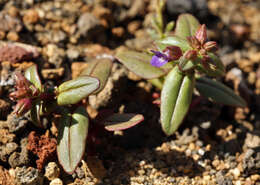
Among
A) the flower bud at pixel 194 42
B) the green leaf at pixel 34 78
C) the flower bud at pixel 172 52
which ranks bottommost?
the green leaf at pixel 34 78

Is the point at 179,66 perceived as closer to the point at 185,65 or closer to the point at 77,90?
the point at 185,65

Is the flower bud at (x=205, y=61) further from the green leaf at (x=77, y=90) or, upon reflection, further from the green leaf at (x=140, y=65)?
the green leaf at (x=77, y=90)

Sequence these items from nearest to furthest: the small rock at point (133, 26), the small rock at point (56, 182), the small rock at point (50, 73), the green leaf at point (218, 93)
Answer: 1. the small rock at point (56, 182)
2. the green leaf at point (218, 93)
3. the small rock at point (50, 73)
4. the small rock at point (133, 26)

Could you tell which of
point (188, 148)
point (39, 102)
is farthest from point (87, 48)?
point (188, 148)

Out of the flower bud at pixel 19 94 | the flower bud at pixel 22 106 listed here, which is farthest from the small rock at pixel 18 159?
the flower bud at pixel 19 94

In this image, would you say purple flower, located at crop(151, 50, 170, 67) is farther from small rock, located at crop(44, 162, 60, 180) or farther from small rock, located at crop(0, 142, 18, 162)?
small rock, located at crop(0, 142, 18, 162)

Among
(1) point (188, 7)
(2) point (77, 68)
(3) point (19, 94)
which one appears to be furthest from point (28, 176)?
(1) point (188, 7)

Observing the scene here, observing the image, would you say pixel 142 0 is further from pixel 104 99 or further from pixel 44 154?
pixel 44 154
